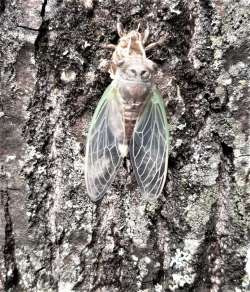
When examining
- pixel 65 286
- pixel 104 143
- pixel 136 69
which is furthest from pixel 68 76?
pixel 65 286

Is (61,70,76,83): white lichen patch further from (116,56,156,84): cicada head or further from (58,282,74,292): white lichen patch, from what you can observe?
(58,282,74,292): white lichen patch

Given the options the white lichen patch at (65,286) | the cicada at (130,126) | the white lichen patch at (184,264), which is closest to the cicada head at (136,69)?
the cicada at (130,126)

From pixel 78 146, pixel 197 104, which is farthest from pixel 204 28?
pixel 78 146

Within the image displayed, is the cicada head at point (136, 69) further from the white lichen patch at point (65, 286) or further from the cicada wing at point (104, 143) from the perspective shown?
the white lichen patch at point (65, 286)

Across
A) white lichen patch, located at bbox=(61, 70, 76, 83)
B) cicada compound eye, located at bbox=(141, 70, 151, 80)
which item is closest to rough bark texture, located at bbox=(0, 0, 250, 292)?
white lichen patch, located at bbox=(61, 70, 76, 83)

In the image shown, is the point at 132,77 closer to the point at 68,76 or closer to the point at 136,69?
the point at 136,69
